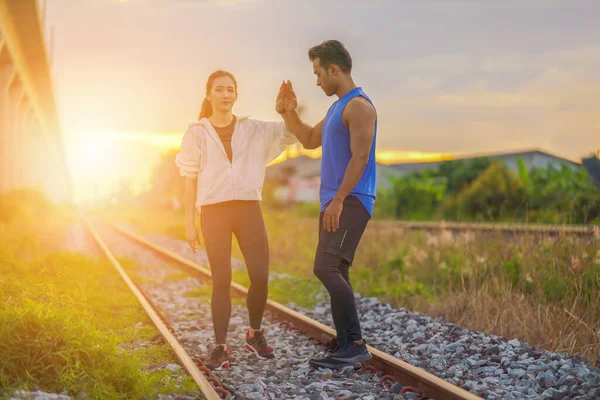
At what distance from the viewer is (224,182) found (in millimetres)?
4789

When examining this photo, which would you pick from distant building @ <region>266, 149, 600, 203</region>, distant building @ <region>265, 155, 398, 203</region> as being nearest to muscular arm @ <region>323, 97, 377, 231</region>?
distant building @ <region>266, 149, 600, 203</region>

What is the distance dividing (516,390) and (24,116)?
28979mm

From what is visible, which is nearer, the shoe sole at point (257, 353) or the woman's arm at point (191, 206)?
the woman's arm at point (191, 206)

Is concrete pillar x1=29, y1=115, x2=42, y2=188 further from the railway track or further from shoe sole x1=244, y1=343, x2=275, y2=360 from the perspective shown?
shoe sole x1=244, y1=343, x2=275, y2=360

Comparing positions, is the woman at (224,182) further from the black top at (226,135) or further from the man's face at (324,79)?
the man's face at (324,79)

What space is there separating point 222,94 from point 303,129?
708mm

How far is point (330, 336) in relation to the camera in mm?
5484

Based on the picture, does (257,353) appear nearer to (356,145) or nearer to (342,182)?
(342,182)

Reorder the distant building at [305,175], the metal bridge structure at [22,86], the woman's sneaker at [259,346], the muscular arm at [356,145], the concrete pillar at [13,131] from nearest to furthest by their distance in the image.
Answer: the muscular arm at [356,145], the woman's sneaker at [259,346], the metal bridge structure at [22,86], the concrete pillar at [13,131], the distant building at [305,175]

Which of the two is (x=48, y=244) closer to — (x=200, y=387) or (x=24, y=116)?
(x=200, y=387)

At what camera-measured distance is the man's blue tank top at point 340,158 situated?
4508mm

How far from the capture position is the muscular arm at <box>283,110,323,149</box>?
193 inches

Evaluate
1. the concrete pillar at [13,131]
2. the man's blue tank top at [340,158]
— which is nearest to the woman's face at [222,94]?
the man's blue tank top at [340,158]

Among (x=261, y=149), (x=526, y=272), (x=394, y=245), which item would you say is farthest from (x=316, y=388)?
(x=394, y=245)
